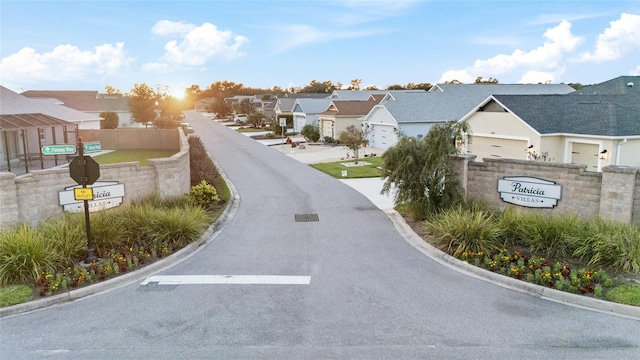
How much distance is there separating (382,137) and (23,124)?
24702 millimetres

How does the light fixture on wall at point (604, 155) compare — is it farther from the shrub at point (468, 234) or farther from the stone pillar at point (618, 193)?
the shrub at point (468, 234)

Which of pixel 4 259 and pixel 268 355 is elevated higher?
pixel 4 259

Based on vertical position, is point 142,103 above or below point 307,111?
above

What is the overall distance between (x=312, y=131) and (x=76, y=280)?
124 ft

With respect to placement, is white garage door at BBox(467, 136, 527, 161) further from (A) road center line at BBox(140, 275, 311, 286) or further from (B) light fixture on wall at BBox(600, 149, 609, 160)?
(A) road center line at BBox(140, 275, 311, 286)

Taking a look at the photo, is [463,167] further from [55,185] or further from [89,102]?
[89,102]

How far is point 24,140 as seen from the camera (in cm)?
2622

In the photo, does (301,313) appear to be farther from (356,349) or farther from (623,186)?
(623,186)

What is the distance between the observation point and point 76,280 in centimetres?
980

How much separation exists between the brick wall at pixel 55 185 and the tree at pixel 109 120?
4539cm

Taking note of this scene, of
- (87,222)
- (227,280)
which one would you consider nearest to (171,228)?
(87,222)

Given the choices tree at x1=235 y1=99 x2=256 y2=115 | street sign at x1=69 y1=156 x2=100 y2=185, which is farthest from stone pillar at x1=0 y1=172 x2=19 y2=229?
tree at x1=235 y1=99 x2=256 y2=115

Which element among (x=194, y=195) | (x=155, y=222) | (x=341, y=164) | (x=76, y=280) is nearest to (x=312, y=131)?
(x=341, y=164)

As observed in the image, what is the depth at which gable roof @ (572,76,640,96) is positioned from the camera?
1251 inches
